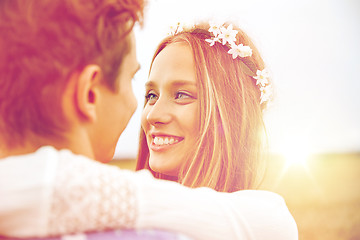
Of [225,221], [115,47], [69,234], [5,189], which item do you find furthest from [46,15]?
[225,221]

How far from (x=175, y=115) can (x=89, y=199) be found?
1.70 meters

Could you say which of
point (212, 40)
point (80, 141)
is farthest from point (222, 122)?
point (80, 141)

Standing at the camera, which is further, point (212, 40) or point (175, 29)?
point (175, 29)

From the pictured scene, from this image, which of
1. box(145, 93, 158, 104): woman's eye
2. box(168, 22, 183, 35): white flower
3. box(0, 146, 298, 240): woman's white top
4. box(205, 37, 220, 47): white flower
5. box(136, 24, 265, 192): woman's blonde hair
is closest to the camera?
box(0, 146, 298, 240): woman's white top

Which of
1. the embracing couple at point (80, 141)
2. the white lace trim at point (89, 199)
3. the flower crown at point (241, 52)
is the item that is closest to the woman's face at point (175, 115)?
the flower crown at point (241, 52)

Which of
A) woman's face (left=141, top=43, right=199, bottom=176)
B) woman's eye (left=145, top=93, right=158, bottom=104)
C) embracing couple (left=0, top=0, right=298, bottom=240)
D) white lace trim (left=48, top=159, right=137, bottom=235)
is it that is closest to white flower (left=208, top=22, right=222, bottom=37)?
woman's face (left=141, top=43, right=199, bottom=176)

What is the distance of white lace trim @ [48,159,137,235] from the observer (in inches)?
41.7

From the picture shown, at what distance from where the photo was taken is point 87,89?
129cm

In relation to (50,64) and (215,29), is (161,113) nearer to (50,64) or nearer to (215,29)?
(215,29)

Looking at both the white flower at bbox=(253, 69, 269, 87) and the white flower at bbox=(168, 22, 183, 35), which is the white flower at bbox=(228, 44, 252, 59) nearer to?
the white flower at bbox=(253, 69, 269, 87)

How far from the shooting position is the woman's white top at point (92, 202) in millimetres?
1042

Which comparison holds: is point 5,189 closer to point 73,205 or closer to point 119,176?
point 73,205

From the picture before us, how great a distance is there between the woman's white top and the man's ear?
0.65ft

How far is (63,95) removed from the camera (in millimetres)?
1254
